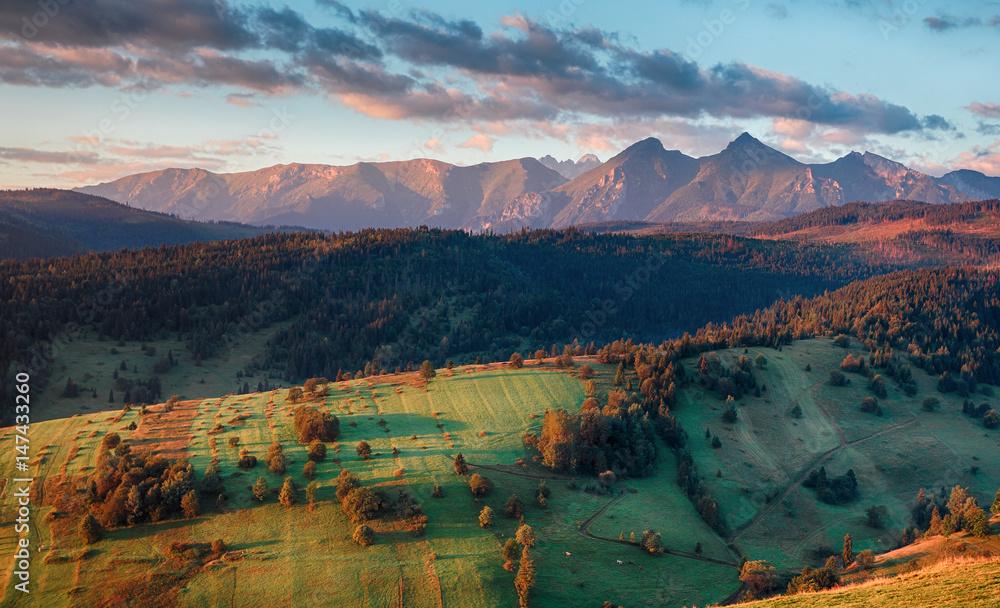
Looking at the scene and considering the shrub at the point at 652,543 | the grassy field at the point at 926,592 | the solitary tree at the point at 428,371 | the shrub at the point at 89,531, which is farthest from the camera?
the solitary tree at the point at 428,371

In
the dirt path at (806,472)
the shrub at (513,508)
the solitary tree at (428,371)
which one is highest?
the solitary tree at (428,371)

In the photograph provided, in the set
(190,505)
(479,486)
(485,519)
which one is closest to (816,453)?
(479,486)

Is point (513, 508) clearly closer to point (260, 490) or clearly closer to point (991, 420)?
point (260, 490)

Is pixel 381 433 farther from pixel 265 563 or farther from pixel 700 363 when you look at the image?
pixel 700 363

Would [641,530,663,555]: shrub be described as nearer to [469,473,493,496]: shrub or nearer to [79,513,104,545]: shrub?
[469,473,493,496]: shrub

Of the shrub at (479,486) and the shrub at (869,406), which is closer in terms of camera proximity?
the shrub at (479,486)

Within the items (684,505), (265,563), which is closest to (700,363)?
(684,505)

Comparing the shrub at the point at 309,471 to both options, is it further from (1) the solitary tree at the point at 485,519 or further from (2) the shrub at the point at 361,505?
(1) the solitary tree at the point at 485,519

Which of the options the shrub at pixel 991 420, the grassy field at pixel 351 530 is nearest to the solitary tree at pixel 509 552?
the grassy field at pixel 351 530
